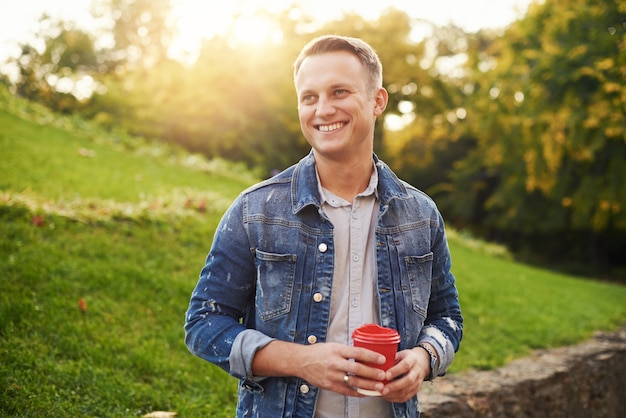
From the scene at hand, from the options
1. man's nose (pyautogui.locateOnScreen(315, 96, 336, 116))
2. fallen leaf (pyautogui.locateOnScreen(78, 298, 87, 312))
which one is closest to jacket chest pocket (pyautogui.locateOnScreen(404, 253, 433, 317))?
man's nose (pyautogui.locateOnScreen(315, 96, 336, 116))

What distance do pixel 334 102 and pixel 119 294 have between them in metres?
3.50

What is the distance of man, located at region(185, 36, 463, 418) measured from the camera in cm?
177

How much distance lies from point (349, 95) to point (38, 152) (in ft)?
27.6

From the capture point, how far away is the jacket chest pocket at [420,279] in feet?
6.31

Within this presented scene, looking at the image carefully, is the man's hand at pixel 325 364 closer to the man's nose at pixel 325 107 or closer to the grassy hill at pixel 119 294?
the man's nose at pixel 325 107

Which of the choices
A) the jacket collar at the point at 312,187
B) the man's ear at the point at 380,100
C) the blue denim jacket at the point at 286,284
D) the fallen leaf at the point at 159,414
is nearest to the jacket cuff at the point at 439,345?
the blue denim jacket at the point at 286,284

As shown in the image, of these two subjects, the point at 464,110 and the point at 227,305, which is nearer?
the point at 227,305

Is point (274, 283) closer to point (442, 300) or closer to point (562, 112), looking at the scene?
point (442, 300)

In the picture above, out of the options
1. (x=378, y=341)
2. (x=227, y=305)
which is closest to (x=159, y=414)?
(x=227, y=305)

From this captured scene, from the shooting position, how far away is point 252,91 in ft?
57.9

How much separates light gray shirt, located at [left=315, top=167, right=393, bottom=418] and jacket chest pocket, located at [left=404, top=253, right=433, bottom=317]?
0.43ft

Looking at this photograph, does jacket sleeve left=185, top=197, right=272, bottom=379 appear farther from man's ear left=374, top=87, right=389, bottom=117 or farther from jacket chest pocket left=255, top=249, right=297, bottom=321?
man's ear left=374, top=87, right=389, bottom=117

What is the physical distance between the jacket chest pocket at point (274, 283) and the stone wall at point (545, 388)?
8.00ft

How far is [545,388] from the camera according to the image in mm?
5129
